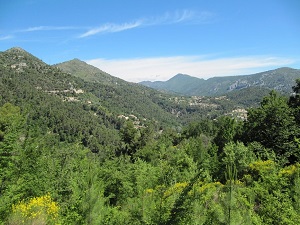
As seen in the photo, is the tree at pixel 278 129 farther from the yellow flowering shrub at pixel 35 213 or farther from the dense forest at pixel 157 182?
the yellow flowering shrub at pixel 35 213

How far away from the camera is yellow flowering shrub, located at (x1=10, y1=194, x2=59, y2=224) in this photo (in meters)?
16.1

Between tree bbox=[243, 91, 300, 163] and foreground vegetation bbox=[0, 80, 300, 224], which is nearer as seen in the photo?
foreground vegetation bbox=[0, 80, 300, 224]

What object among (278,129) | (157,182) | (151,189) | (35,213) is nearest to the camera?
(35,213)

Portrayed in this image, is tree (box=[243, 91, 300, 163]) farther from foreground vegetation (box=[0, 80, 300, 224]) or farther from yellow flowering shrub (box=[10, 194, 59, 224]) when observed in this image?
yellow flowering shrub (box=[10, 194, 59, 224])

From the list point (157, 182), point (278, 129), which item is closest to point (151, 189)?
point (157, 182)

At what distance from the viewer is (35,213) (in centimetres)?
1658

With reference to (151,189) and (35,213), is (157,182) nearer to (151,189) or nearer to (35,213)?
(151,189)

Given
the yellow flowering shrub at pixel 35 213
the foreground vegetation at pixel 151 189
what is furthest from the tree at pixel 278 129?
the yellow flowering shrub at pixel 35 213

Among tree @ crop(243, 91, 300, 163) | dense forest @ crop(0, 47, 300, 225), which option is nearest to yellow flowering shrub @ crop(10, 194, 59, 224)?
dense forest @ crop(0, 47, 300, 225)

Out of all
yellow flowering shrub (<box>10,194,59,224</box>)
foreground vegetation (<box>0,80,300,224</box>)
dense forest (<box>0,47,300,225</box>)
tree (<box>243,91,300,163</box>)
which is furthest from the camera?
tree (<box>243,91,300,163</box>)

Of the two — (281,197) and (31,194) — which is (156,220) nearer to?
(281,197)

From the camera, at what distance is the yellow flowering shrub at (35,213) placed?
16.1 meters

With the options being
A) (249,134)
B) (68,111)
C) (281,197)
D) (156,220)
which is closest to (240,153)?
(249,134)

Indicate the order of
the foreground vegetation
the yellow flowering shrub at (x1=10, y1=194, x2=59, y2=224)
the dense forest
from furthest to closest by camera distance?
the yellow flowering shrub at (x1=10, y1=194, x2=59, y2=224)
the dense forest
the foreground vegetation
